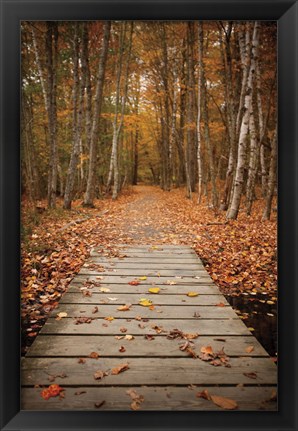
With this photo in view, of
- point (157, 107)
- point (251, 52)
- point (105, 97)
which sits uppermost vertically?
point (157, 107)

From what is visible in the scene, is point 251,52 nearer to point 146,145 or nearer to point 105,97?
point 105,97

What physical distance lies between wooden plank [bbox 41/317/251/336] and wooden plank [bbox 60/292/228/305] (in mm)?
321

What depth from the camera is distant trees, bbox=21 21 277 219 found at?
23.5 feet

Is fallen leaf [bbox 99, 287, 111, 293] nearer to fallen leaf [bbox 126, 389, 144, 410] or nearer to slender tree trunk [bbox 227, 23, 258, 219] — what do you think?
fallen leaf [bbox 126, 389, 144, 410]

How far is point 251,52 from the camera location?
648 cm

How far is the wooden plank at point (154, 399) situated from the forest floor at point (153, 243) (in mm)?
698

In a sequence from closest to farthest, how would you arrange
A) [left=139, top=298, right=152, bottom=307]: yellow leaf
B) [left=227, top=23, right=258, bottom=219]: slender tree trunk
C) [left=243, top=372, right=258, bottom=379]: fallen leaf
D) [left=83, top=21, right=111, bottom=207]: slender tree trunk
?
[left=243, top=372, right=258, bottom=379]: fallen leaf
[left=139, top=298, right=152, bottom=307]: yellow leaf
[left=227, top=23, right=258, bottom=219]: slender tree trunk
[left=83, top=21, right=111, bottom=207]: slender tree trunk

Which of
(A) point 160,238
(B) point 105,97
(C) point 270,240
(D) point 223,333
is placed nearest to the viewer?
(D) point 223,333

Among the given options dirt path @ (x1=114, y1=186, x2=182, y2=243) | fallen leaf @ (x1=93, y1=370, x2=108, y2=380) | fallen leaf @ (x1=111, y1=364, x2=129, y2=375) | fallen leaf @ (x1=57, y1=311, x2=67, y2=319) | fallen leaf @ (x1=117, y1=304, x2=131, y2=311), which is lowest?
fallen leaf @ (x1=93, y1=370, x2=108, y2=380)

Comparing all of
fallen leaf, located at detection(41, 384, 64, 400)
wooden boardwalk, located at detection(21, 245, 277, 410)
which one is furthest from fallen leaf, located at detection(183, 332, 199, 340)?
fallen leaf, located at detection(41, 384, 64, 400)

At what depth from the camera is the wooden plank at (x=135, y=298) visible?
2.90m

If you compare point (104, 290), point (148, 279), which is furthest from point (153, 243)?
point (104, 290)
